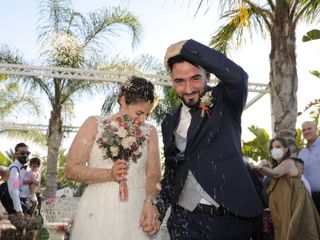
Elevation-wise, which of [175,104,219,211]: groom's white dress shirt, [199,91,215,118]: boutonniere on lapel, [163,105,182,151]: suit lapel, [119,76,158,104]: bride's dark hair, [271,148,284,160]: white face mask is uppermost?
[119,76,158,104]: bride's dark hair

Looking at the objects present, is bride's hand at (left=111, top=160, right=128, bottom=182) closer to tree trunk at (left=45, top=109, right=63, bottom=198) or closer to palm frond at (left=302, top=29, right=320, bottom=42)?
palm frond at (left=302, top=29, right=320, bottom=42)

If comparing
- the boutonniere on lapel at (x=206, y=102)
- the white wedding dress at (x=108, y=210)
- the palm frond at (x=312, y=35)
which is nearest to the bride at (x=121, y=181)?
the white wedding dress at (x=108, y=210)

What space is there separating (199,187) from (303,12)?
7.23 m

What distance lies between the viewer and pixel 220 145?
2.71 metres

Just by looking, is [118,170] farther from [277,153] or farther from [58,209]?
[58,209]

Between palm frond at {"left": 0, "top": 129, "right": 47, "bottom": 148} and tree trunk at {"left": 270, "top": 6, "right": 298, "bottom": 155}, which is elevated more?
palm frond at {"left": 0, "top": 129, "right": 47, "bottom": 148}

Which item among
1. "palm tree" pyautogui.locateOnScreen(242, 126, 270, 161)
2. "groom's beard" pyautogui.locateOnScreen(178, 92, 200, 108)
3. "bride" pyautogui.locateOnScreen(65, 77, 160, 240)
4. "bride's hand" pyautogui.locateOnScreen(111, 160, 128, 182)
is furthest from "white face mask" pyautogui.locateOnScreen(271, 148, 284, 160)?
"palm tree" pyautogui.locateOnScreen(242, 126, 270, 161)

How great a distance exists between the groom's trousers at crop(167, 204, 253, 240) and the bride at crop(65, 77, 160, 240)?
1.01 m

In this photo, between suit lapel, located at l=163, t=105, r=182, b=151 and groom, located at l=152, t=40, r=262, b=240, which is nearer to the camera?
groom, located at l=152, t=40, r=262, b=240

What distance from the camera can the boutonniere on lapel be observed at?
2758 mm

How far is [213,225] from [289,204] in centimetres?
397

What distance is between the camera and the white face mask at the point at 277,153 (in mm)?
6750

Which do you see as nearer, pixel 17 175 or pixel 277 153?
pixel 277 153

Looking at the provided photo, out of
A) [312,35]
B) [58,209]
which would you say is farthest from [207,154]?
[312,35]
